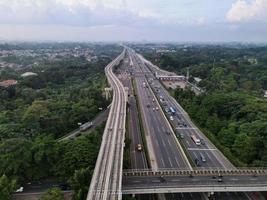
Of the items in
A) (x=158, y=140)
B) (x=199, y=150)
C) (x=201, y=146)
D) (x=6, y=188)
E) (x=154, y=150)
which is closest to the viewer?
(x=6, y=188)

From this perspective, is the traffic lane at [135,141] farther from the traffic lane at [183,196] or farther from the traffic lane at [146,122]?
the traffic lane at [183,196]

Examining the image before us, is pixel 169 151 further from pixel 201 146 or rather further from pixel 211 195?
pixel 211 195

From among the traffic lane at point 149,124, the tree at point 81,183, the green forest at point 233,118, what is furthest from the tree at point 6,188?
the green forest at point 233,118

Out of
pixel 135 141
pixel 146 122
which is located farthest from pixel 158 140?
pixel 146 122

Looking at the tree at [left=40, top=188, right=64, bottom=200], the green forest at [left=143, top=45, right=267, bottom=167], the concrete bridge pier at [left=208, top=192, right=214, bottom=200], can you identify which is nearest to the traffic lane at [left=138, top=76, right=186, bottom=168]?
the green forest at [left=143, top=45, right=267, bottom=167]

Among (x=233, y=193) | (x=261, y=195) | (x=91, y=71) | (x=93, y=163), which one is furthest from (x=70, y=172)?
(x=91, y=71)

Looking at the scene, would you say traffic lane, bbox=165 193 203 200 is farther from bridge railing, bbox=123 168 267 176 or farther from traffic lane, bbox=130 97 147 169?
traffic lane, bbox=130 97 147 169

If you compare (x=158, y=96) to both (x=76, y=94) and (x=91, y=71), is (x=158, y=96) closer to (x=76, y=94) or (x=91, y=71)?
(x=76, y=94)
